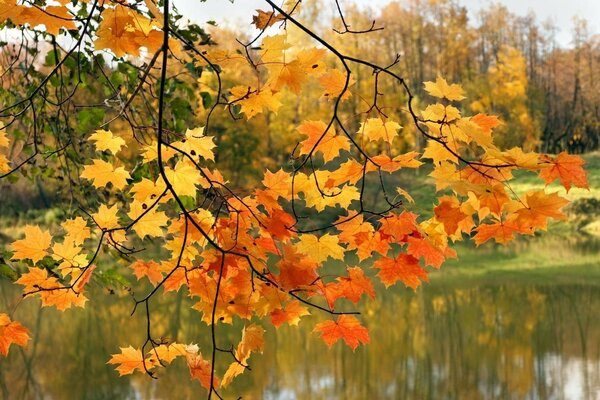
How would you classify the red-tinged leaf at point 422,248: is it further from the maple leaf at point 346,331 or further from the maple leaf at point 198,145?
the maple leaf at point 198,145

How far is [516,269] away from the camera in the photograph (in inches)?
445

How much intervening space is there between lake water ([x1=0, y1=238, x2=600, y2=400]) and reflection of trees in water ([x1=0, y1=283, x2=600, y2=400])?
12 mm

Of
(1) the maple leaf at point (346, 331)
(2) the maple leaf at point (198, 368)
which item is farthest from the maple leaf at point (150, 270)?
(1) the maple leaf at point (346, 331)

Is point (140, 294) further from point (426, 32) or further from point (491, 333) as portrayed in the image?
point (426, 32)

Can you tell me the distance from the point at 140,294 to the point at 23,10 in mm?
7984

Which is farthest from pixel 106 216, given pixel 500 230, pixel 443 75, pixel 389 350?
pixel 443 75

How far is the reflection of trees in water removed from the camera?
6117 millimetres

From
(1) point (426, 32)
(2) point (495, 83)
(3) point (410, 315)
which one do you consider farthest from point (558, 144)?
(3) point (410, 315)

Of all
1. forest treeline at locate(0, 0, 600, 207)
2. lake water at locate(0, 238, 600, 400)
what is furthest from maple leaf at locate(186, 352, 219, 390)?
forest treeline at locate(0, 0, 600, 207)

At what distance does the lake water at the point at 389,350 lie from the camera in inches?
241

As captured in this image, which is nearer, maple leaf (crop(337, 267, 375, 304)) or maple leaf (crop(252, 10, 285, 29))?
maple leaf (crop(252, 10, 285, 29))

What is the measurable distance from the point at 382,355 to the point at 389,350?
162 mm

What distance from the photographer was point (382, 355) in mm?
6891

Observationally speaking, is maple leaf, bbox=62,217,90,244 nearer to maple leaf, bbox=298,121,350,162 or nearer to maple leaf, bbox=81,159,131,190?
maple leaf, bbox=81,159,131,190
